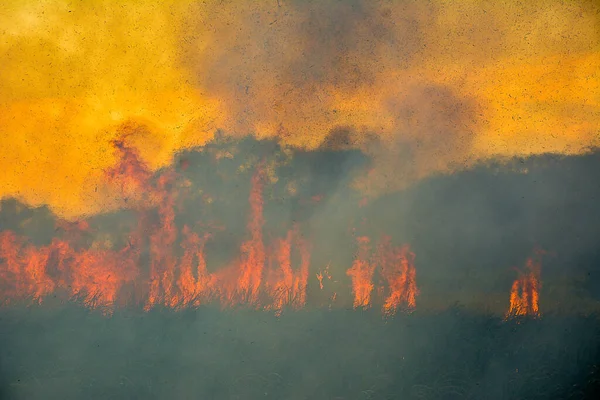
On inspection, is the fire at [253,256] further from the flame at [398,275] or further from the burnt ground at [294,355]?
the flame at [398,275]

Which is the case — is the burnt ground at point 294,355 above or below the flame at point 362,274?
below

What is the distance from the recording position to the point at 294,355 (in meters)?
3.09

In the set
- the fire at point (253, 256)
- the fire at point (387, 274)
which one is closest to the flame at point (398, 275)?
the fire at point (387, 274)

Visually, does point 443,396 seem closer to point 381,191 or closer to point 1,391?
point 381,191

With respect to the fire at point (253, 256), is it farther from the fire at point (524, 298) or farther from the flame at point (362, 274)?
the fire at point (524, 298)

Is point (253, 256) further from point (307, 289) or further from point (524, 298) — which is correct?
point (524, 298)

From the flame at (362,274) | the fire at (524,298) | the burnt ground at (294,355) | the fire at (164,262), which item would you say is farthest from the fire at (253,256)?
the fire at (524,298)

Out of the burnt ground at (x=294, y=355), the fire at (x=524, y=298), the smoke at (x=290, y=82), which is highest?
the smoke at (x=290, y=82)

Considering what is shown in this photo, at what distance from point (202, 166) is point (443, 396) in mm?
2022

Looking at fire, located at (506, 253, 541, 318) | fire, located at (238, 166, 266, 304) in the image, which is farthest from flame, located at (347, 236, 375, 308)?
fire, located at (506, 253, 541, 318)

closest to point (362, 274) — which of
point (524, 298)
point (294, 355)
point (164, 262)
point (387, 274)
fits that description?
point (387, 274)

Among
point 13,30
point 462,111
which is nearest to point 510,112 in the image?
point 462,111

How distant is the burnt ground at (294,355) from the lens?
10.0ft

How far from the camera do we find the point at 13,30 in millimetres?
3193
